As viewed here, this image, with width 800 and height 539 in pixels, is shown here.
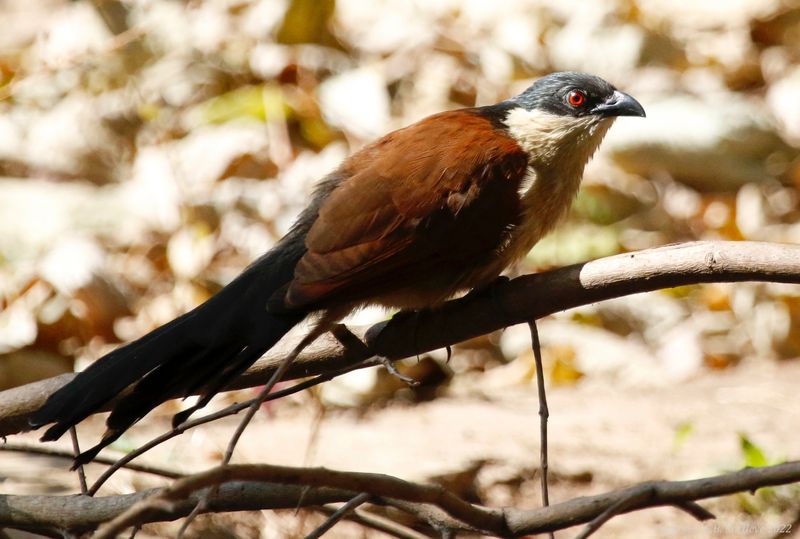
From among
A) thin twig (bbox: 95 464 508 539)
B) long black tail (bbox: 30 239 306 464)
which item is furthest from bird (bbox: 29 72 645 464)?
thin twig (bbox: 95 464 508 539)

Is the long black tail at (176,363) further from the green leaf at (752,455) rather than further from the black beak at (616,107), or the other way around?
the green leaf at (752,455)

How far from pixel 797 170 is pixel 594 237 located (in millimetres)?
1060

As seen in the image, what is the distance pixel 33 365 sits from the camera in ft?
13.4

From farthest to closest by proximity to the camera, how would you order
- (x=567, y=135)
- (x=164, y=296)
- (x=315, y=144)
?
(x=315, y=144) → (x=164, y=296) → (x=567, y=135)

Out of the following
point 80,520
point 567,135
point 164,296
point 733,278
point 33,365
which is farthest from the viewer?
point 164,296

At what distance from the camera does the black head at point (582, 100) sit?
2.97m

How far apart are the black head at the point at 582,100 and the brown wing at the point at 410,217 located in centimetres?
38

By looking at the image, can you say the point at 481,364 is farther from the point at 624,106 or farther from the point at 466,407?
the point at 624,106

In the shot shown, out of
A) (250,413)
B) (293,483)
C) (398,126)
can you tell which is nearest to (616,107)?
(250,413)

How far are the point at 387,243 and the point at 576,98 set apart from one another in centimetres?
88

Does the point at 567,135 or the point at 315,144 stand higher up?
the point at 315,144

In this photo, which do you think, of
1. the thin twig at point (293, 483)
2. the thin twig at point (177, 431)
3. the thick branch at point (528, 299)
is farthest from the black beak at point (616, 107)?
the thin twig at point (293, 483)

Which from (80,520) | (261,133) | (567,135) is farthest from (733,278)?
(261,133)

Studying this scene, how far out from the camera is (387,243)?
8.08ft
